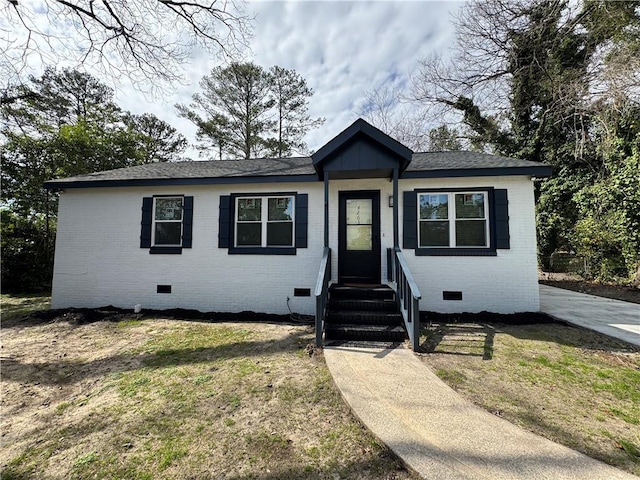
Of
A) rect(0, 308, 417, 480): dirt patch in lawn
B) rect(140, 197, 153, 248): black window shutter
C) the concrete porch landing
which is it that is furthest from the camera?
rect(140, 197, 153, 248): black window shutter

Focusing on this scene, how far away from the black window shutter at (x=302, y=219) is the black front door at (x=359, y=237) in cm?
78

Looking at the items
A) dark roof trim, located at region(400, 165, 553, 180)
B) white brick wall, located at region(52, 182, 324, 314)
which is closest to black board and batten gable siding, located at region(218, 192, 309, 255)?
white brick wall, located at region(52, 182, 324, 314)

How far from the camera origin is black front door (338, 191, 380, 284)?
646 cm

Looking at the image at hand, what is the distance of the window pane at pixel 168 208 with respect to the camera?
7.14m

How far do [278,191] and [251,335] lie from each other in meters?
3.35

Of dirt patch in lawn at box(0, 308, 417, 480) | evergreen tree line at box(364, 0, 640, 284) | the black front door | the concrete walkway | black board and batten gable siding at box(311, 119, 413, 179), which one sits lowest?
dirt patch in lawn at box(0, 308, 417, 480)

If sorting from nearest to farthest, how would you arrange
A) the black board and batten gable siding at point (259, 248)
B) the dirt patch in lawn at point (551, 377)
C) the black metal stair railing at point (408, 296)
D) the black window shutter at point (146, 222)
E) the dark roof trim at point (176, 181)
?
the dirt patch in lawn at point (551, 377) < the black metal stair railing at point (408, 296) < the dark roof trim at point (176, 181) < the black board and batten gable siding at point (259, 248) < the black window shutter at point (146, 222)

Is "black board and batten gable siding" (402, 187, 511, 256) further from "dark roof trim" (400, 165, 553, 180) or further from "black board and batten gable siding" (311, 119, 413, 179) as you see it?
"black board and batten gable siding" (311, 119, 413, 179)

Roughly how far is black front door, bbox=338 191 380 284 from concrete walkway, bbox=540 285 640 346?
3941 millimetres

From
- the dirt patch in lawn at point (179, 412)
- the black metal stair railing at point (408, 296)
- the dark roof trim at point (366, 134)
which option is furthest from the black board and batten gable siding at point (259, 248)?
the black metal stair railing at point (408, 296)

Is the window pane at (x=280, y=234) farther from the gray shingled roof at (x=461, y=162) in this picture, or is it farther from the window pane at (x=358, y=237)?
the gray shingled roof at (x=461, y=162)

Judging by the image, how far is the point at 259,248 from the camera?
668 cm

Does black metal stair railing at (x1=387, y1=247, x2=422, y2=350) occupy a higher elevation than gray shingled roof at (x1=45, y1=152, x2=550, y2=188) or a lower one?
lower

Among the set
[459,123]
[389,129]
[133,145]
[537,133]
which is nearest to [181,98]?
[133,145]
